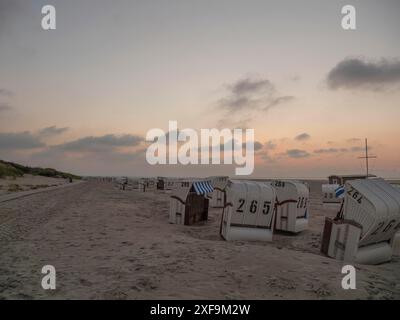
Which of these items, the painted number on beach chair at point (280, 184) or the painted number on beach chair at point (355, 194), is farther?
the painted number on beach chair at point (280, 184)

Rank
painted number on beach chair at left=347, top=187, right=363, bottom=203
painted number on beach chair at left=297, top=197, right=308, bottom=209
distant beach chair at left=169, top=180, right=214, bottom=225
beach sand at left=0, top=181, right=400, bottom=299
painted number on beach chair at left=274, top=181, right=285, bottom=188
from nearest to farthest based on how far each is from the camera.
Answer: beach sand at left=0, top=181, right=400, bottom=299 < painted number on beach chair at left=347, top=187, right=363, bottom=203 < painted number on beach chair at left=274, top=181, right=285, bottom=188 < painted number on beach chair at left=297, top=197, right=308, bottom=209 < distant beach chair at left=169, top=180, right=214, bottom=225

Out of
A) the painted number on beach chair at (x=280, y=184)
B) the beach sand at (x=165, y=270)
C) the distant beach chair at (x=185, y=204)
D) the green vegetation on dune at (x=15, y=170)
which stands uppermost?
the green vegetation on dune at (x=15, y=170)

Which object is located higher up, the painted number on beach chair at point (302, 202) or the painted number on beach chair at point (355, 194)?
the painted number on beach chair at point (355, 194)

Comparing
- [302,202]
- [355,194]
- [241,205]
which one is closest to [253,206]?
[241,205]

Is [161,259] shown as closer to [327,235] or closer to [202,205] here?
[327,235]

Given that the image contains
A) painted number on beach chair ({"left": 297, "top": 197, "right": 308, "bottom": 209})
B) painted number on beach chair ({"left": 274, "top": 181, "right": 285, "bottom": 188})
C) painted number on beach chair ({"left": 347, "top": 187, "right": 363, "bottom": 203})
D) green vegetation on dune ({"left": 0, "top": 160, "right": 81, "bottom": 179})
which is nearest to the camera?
painted number on beach chair ({"left": 347, "top": 187, "right": 363, "bottom": 203})

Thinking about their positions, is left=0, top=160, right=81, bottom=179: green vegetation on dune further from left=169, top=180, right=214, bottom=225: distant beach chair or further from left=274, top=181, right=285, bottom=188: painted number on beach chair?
left=274, top=181, right=285, bottom=188: painted number on beach chair

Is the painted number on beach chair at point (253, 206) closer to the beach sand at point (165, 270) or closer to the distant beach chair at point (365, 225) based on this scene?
the beach sand at point (165, 270)

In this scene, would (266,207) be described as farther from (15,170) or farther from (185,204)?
(15,170)

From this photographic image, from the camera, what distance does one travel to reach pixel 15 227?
14.2 m

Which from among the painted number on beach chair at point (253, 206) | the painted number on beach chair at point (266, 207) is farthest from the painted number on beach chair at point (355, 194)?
the painted number on beach chair at point (253, 206)

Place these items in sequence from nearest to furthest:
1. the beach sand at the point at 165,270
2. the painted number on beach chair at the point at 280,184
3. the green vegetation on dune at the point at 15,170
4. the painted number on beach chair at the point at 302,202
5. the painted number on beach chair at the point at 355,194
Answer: the beach sand at the point at 165,270, the painted number on beach chair at the point at 355,194, the painted number on beach chair at the point at 280,184, the painted number on beach chair at the point at 302,202, the green vegetation on dune at the point at 15,170

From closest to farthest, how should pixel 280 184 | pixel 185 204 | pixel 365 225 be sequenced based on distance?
pixel 365 225 → pixel 280 184 → pixel 185 204

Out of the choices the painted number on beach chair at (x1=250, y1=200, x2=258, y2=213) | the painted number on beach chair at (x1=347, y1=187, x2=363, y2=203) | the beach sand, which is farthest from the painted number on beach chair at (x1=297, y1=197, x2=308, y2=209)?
the painted number on beach chair at (x1=347, y1=187, x2=363, y2=203)
